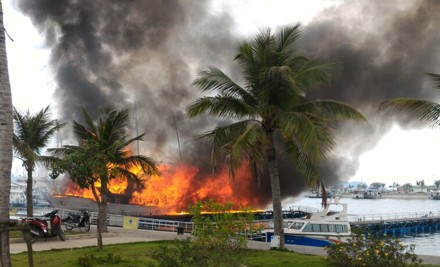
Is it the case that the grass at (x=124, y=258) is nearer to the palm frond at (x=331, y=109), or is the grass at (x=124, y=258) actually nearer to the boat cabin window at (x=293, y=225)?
the palm frond at (x=331, y=109)

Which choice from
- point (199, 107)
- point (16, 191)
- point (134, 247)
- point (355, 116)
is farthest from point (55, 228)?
point (16, 191)

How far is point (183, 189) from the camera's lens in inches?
2136

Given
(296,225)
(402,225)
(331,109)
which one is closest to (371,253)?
(331,109)

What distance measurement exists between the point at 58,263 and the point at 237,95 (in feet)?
26.4

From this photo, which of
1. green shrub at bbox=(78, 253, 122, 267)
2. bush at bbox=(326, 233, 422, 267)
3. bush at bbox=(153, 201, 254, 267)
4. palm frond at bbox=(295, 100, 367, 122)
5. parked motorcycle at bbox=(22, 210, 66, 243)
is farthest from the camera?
parked motorcycle at bbox=(22, 210, 66, 243)

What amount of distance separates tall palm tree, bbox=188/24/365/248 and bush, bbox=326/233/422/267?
4221 mm

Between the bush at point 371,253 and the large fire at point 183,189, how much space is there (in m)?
41.7

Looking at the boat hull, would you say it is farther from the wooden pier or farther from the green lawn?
the wooden pier

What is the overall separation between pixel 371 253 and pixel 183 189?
1770 inches

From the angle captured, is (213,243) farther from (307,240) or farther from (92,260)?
(307,240)

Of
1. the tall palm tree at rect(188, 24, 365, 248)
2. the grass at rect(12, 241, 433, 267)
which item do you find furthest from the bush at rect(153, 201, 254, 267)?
the tall palm tree at rect(188, 24, 365, 248)

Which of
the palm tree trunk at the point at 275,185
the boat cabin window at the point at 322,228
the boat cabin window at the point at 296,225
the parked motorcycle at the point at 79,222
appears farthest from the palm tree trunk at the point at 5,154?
the boat cabin window at the point at 296,225

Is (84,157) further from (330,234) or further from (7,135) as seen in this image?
(330,234)

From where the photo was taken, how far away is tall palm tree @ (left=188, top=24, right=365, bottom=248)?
14.7 meters
